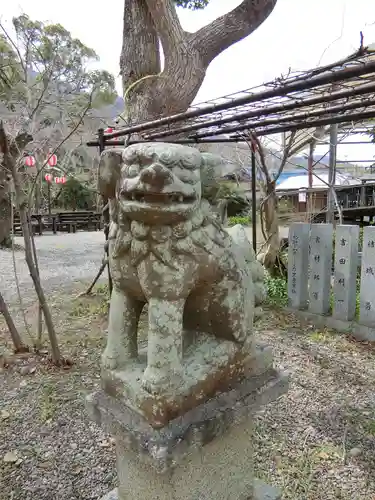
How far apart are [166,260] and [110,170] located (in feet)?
1.18

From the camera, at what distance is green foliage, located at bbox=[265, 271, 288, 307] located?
15.6 feet

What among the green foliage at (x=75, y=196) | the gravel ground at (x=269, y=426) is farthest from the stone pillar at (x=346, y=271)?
the green foliage at (x=75, y=196)

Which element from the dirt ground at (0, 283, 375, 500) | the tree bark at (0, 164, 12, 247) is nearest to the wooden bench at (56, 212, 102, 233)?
the tree bark at (0, 164, 12, 247)

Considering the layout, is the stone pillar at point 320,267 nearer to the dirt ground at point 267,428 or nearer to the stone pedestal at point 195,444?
the dirt ground at point 267,428

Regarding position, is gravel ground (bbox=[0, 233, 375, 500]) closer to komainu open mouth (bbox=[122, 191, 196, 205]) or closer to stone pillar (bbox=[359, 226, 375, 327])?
stone pillar (bbox=[359, 226, 375, 327])

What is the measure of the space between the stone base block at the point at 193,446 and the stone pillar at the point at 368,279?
2.67 m

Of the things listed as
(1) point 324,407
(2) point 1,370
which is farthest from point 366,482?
(2) point 1,370

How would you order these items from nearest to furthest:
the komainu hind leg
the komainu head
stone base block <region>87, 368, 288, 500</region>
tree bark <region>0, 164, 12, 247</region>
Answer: the komainu head
stone base block <region>87, 368, 288, 500</region>
the komainu hind leg
tree bark <region>0, 164, 12, 247</region>

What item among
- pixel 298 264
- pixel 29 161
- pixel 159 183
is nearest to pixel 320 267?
pixel 298 264

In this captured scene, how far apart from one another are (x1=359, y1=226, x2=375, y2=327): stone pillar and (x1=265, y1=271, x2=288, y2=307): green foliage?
1.02 m

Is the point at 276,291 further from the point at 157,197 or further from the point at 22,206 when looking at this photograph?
the point at 157,197

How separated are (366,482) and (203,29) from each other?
4.88 m

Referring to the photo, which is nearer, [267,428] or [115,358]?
[115,358]

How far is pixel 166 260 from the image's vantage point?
1.13 meters
